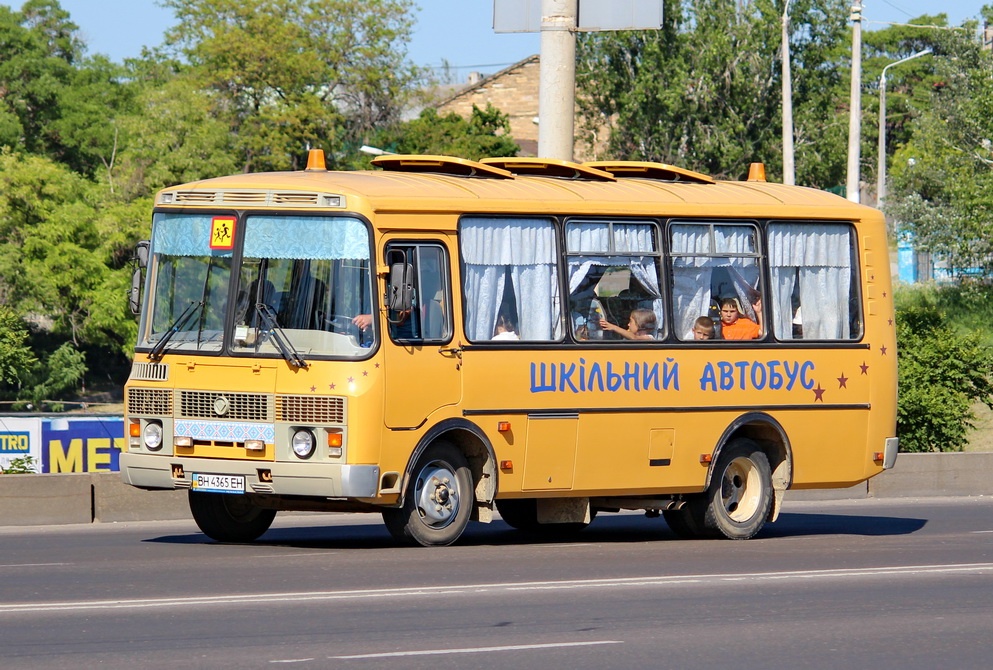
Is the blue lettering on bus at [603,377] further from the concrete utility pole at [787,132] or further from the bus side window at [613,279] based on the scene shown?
the concrete utility pole at [787,132]

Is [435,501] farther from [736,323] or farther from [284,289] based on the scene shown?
[736,323]

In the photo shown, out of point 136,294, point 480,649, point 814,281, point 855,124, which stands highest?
point 855,124

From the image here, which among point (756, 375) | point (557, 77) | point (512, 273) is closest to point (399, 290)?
point (512, 273)

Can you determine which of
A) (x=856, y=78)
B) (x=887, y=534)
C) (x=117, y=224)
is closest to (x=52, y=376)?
(x=117, y=224)

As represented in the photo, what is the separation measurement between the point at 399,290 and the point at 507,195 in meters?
1.72

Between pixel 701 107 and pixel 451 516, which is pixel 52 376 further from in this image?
pixel 451 516

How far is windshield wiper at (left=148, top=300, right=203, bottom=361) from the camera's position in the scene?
12805mm

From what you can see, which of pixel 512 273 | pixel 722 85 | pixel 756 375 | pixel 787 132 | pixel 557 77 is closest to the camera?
pixel 512 273

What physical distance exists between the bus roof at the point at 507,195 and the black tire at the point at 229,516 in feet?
8.19

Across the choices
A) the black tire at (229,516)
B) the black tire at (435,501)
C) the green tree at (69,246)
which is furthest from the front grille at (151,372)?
the green tree at (69,246)

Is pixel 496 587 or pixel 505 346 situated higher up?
pixel 505 346

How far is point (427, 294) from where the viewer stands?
12.9 m

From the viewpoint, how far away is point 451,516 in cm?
1295

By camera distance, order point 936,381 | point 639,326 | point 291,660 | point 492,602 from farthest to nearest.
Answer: point 936,381 < point 639,326 < point 492,602 < point 291,660
